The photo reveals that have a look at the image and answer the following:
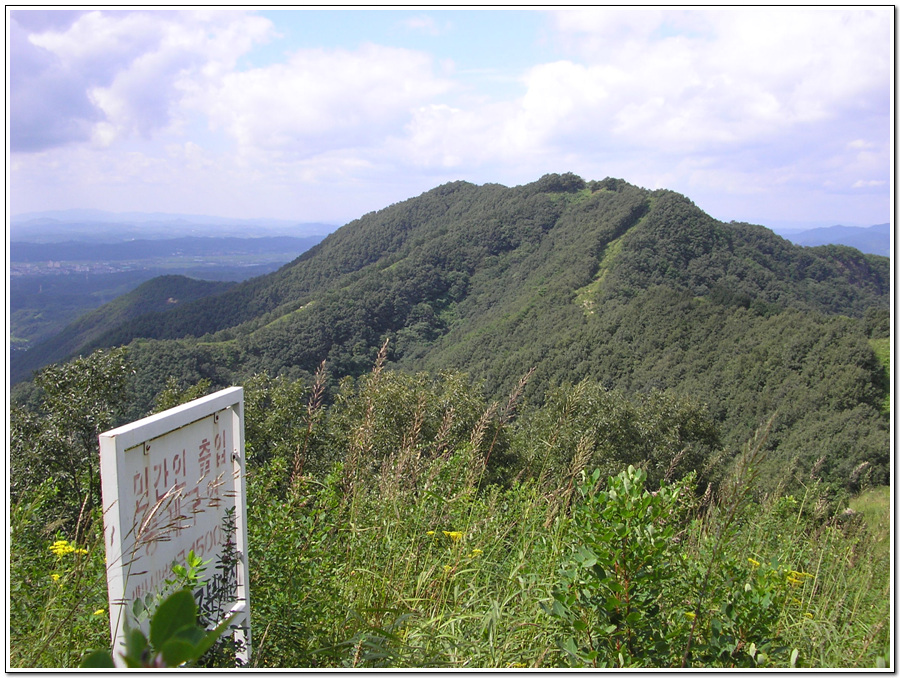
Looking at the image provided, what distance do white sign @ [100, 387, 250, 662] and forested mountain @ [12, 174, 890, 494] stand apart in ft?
31.2

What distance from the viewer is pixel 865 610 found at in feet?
6.07

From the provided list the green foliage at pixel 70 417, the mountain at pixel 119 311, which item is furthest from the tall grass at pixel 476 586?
the mountain at pixel 119 311

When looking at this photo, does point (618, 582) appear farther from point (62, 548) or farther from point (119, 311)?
point (119, 311)

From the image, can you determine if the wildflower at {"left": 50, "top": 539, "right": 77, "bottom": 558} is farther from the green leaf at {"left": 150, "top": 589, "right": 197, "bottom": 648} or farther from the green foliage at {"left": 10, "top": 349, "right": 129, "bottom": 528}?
the green foliage at {"left": 10, "top": 349, "right": 129, "bottom": 528}

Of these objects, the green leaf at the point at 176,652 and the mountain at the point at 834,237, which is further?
the mountain at the point at 834,237

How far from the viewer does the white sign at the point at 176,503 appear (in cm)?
127

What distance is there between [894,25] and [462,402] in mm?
10097

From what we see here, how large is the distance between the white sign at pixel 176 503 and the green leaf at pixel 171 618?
0.60 metres

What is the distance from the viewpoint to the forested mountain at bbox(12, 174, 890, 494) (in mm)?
29750

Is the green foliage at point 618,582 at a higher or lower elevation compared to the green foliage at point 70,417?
higher

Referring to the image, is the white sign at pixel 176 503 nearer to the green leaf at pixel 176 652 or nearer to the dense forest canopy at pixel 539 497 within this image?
the dense forest canopy at pixel 539 497

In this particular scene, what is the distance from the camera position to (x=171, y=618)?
0.65 meters

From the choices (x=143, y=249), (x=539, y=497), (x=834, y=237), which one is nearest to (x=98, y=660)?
(x=539, y=497)

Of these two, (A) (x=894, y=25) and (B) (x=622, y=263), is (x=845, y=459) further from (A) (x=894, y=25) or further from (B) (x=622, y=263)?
(B) (x=622, y=263)
